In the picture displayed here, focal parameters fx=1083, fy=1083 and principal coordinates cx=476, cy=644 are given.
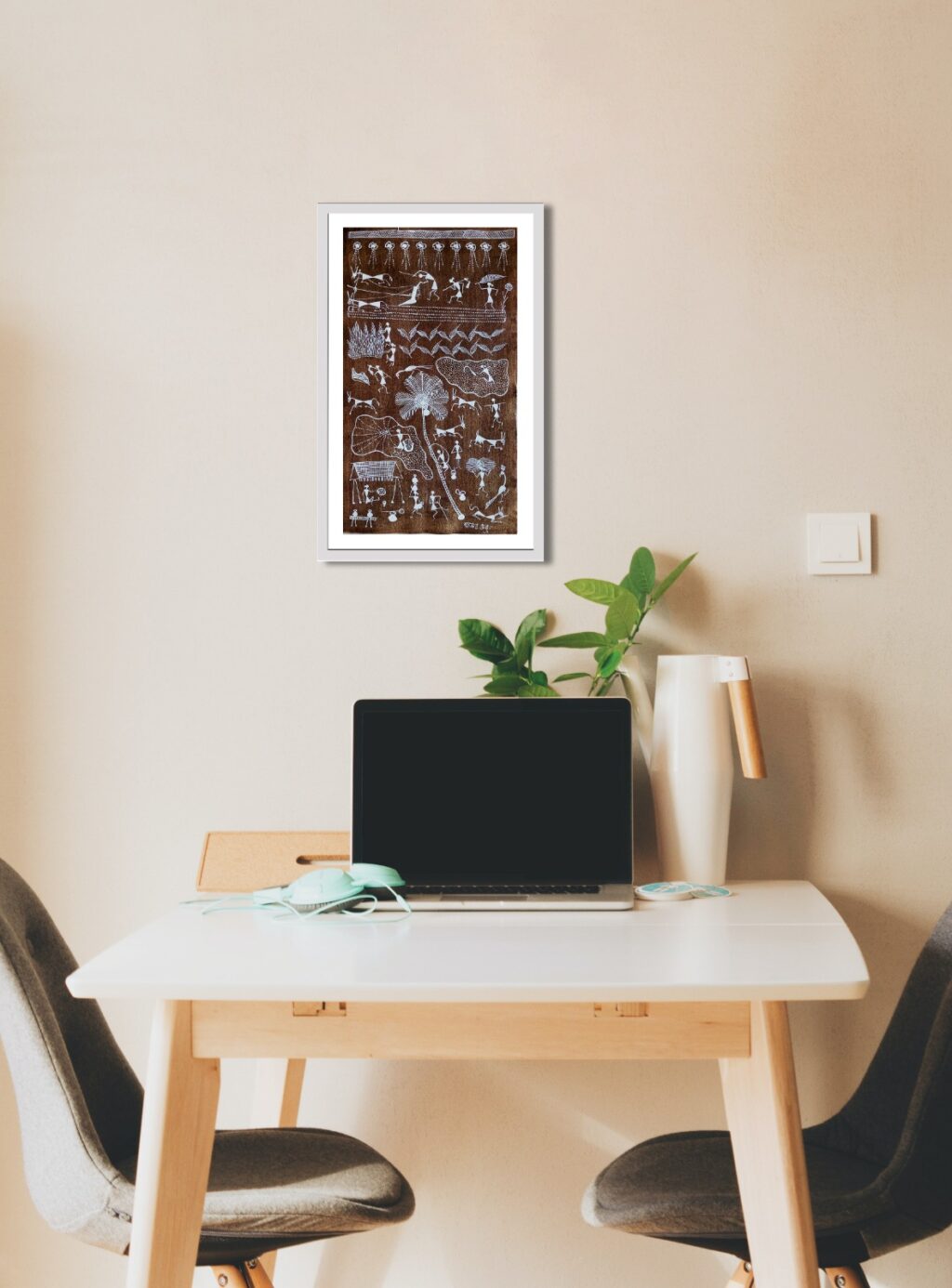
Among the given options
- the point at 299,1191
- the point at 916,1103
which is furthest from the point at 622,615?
the point at 299,1191

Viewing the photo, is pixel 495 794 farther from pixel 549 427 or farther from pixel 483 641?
pixel 549 427

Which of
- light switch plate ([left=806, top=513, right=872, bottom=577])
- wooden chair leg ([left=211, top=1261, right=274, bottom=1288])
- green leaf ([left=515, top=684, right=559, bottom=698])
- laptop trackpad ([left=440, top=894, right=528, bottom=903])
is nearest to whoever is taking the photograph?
wooden chair leg ([left=211, top=1261, right=274, bottom=1288])

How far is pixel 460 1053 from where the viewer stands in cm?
109

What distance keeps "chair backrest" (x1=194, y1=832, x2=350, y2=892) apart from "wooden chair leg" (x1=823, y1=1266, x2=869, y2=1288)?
2.55ft

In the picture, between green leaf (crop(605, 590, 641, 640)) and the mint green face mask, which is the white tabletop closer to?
the mint green face mask

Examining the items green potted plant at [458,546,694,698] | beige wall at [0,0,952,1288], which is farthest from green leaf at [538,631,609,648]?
beige wall at [0,0,952,1288]

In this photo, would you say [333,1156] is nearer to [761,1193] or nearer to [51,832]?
[761,1193]

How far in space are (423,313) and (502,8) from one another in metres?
0.47

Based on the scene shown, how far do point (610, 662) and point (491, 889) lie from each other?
353 millimetres

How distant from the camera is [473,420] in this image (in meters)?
1.61

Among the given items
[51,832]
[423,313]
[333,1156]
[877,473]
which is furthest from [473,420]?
[333,1156]

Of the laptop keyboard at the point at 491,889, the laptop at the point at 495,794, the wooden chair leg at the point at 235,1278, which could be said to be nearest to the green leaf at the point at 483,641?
the laptop at the point at 495,794

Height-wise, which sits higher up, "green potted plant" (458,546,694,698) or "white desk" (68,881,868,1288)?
"green potted plant" (458,546,694,698)

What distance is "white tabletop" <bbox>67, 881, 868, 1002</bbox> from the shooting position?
3.23 ft
